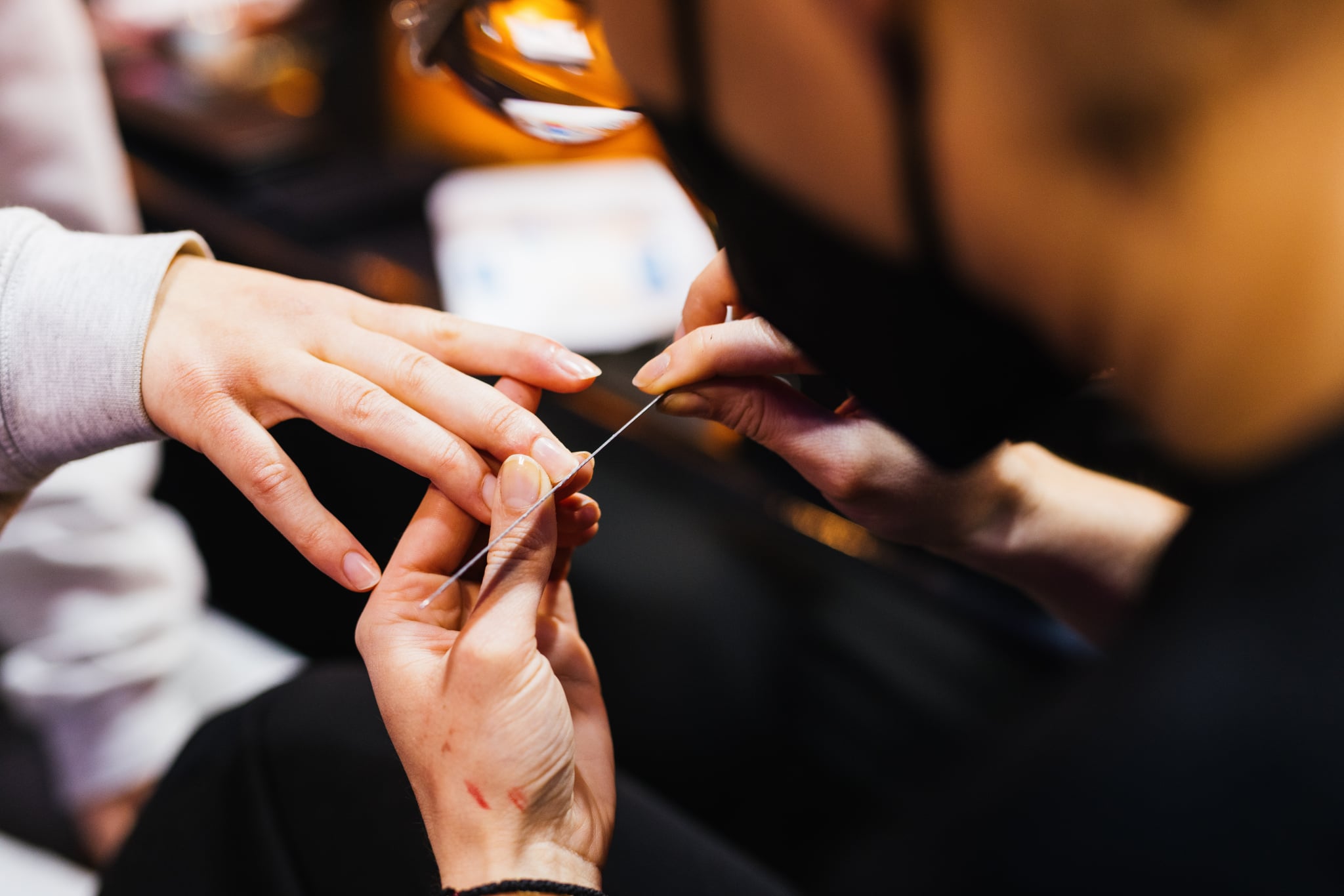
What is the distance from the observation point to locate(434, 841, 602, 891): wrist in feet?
1.33

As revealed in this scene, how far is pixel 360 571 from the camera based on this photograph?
17.2 inches

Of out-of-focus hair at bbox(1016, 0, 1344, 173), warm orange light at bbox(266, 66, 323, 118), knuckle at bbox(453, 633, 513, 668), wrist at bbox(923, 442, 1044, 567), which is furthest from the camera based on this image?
warm orange light at bbox(266, 66, 323, 118)

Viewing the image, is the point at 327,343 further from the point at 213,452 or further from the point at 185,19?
the point at 185,19

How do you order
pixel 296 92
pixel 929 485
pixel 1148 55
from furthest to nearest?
pixel 296 92, pixel 929 485, pixel 1148 55


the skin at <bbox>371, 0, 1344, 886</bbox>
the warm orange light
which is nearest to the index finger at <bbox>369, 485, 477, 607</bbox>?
the skin at <bbox>371, 0, 1344, 886</bbox>

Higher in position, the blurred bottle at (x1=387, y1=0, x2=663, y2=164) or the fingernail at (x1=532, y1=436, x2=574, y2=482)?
the blurred bottle at (x1=387, y1=0, x2=663, y2=164)

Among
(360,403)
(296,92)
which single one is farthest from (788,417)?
(296,92)

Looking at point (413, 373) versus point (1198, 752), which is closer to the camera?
point (1198, 752)

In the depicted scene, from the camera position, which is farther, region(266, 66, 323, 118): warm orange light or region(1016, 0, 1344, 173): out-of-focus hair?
region(266, 66, 323, 118): warm orange light

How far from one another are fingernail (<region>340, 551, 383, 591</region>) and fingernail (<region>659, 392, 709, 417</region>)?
0.53 feet

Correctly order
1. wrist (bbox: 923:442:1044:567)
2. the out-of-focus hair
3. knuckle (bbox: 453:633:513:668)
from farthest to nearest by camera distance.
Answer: wrist (bbox: 923:442:1044:567)
knuckle (bbox: 453:633:513:668)
the out-of-focus hair

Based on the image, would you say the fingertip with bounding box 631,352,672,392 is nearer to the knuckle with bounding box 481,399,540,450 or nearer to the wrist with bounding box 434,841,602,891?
the knuckle with bounding box 481,399,540,450

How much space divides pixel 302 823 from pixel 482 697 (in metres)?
Answer: 0.28

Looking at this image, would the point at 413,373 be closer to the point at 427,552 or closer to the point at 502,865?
the point at 427,552
